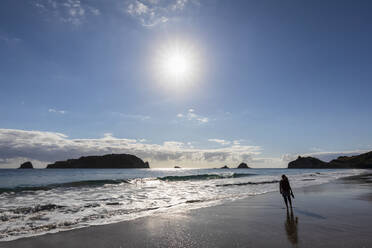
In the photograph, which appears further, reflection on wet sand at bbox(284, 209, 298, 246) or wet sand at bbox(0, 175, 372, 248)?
reflection on wet sand at bbox(284, 209, 298, 246)

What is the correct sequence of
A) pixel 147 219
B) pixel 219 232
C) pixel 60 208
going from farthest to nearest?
1. pixel 60 208
2. pixel 147 219
3. pixel 219 232

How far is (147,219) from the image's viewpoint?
36.2ft

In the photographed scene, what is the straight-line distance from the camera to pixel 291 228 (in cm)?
865

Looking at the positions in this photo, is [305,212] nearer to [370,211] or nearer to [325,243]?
[370,211]

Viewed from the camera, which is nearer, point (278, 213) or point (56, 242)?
point (56, 242)

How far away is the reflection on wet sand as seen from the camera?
23.8 feet

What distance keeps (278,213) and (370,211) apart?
4773 millimetres

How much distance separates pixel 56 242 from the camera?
770 cm

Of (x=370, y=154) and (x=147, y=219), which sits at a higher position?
(x=370, y=154)

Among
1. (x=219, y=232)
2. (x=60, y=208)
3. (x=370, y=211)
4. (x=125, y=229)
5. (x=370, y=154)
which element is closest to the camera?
(x=219, y=232)

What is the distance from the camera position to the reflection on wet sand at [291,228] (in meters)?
7.26

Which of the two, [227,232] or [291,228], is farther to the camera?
[291,228]

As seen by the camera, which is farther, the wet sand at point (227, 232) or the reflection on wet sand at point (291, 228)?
the reflection on wet sand at point (291, 228)

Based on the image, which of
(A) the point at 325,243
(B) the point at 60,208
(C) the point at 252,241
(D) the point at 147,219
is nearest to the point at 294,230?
(A) the point at 325,243
